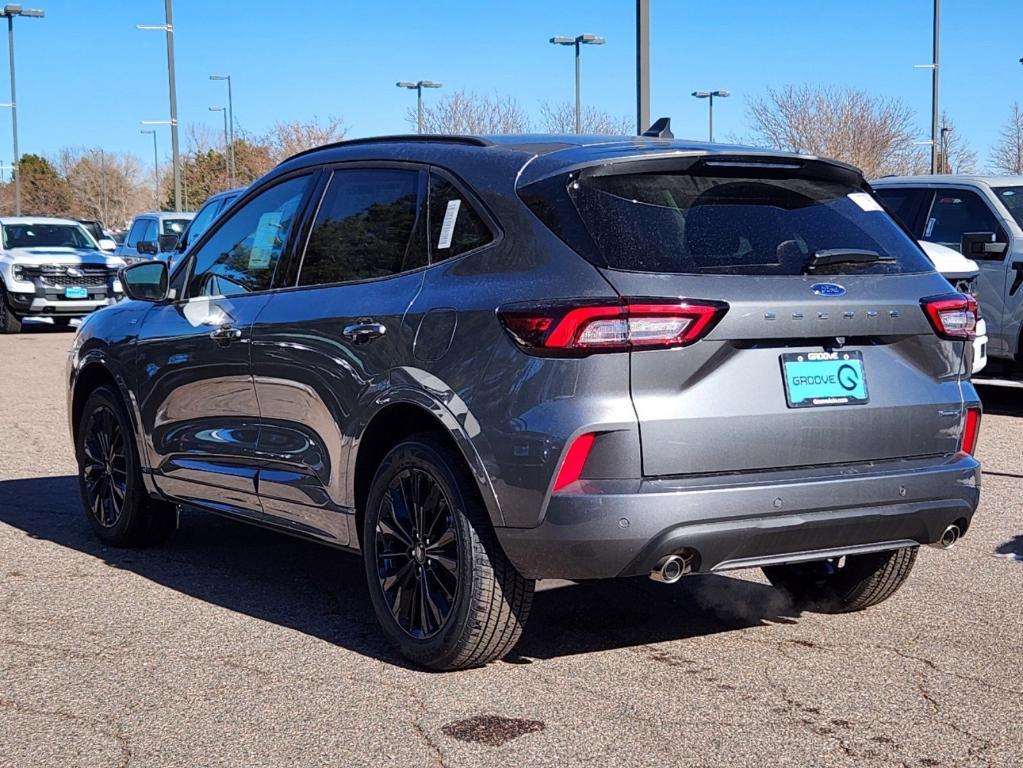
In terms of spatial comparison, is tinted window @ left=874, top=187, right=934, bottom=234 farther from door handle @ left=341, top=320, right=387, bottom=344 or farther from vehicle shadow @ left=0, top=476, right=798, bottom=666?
door handle @ left=341, top=320, right=387, bottom=344

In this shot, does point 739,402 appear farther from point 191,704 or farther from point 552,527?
point 191,704

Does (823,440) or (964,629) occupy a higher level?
(823,440)

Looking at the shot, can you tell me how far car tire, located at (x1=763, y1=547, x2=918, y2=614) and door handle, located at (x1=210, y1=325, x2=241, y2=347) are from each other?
2.37 metres

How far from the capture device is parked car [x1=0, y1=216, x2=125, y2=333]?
24.4 meters

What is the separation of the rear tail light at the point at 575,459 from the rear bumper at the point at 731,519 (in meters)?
0.04

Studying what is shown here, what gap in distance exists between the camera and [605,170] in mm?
4691

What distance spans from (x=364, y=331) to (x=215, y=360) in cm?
119

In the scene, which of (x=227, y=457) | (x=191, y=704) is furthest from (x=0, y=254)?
(x=191, y=704)

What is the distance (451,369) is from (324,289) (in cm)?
96

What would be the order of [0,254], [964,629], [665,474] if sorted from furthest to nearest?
1. [0,254]
2. [964,629]
3. [665,474]

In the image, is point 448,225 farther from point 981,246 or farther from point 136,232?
point 136,232

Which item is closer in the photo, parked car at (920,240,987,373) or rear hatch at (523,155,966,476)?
rear hatch at (523,155,966,476)

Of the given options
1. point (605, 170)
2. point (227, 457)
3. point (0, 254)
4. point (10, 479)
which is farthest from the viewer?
point (0, 254)

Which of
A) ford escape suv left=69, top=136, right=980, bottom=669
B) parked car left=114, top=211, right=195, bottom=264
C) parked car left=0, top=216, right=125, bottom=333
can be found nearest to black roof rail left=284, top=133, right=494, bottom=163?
ford escape suv left=69, top=136, right=980, bottom=669
